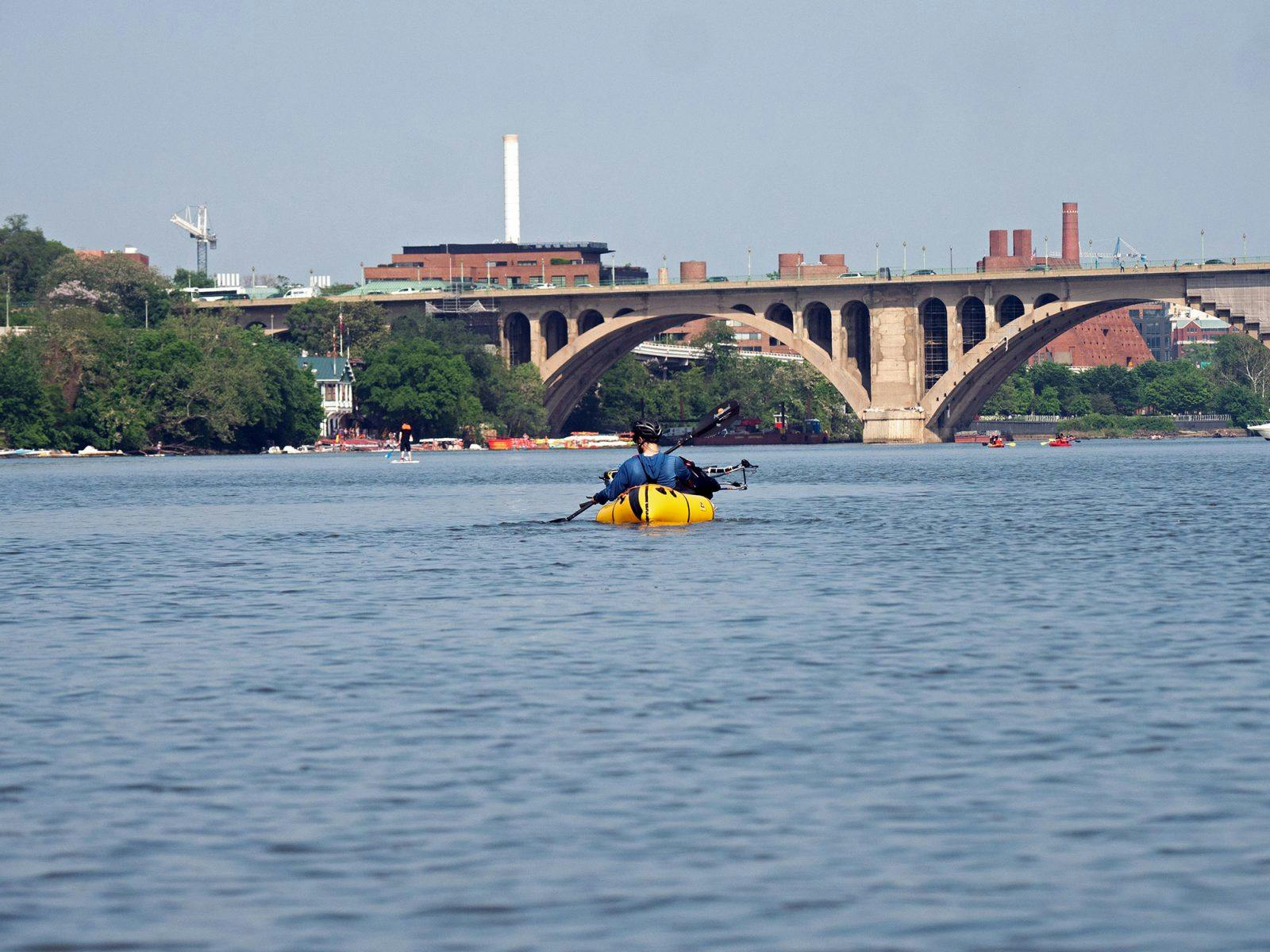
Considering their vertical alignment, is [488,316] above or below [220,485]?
above

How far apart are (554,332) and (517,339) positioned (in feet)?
12.5

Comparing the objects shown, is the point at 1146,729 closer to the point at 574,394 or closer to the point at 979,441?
the point at 574,394

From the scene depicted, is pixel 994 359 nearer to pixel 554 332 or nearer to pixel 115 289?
pixel 554 332

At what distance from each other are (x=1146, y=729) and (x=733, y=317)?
14937cm

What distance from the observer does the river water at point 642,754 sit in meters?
11.4

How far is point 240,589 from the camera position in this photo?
3325cm

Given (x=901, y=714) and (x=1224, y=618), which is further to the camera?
(x=1224, y=618)

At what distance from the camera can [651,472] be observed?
46719 millimetres

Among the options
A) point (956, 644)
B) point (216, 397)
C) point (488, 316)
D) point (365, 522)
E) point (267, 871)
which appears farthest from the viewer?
point (488, 316)

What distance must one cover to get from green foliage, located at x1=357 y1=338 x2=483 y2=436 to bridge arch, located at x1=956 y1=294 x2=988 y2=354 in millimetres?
39385

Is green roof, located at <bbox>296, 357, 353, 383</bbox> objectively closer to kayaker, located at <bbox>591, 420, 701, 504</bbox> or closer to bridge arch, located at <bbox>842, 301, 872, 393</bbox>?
bridge arch, located at <bbox>842, 301, 872, 393</bbox>

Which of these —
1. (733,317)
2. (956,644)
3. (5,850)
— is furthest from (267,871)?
(733,317)

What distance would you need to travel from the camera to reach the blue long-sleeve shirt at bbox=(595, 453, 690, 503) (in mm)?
46656

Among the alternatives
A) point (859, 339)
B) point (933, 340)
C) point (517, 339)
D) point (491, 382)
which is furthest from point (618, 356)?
point (933, 340)
